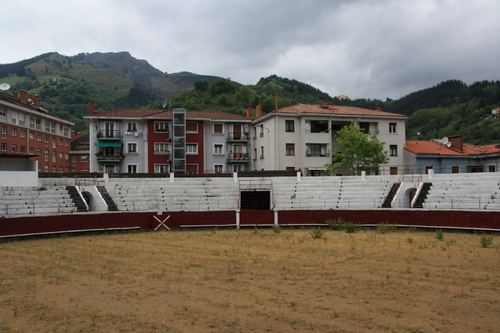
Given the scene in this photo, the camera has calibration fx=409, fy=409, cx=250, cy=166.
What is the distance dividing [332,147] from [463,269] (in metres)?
33.2

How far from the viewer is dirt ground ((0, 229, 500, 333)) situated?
27.2 ft

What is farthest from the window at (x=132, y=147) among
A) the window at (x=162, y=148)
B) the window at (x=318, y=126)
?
the window at (x=318, y=126)

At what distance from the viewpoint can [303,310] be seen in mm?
8984

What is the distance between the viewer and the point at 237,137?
47969mm

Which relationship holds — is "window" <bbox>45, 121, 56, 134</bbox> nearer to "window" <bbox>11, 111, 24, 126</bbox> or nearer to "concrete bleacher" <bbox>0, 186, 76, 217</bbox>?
"window" <bbox>11, 111, 24, 126</bbox>

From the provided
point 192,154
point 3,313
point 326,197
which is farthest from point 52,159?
Result: point 3,313

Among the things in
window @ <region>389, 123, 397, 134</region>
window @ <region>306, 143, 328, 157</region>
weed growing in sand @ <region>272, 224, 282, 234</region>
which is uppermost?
window @ <region>389, 123, 397, 134</region>

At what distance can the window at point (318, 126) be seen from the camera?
44.8m

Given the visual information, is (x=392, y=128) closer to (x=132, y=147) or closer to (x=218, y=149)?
(x=218, y=149)

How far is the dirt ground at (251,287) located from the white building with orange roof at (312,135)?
25.2 metres

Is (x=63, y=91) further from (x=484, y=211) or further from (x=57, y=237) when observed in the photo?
(x=484, y=211)

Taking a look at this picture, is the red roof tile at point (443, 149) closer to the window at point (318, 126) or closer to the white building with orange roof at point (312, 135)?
the white building with orange roof at point (312, 135)

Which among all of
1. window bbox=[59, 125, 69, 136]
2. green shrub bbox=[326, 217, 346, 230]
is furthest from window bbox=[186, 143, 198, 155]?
window bbox=[59, 125, 69, 136]

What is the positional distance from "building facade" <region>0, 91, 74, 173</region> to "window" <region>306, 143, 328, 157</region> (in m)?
31.2
